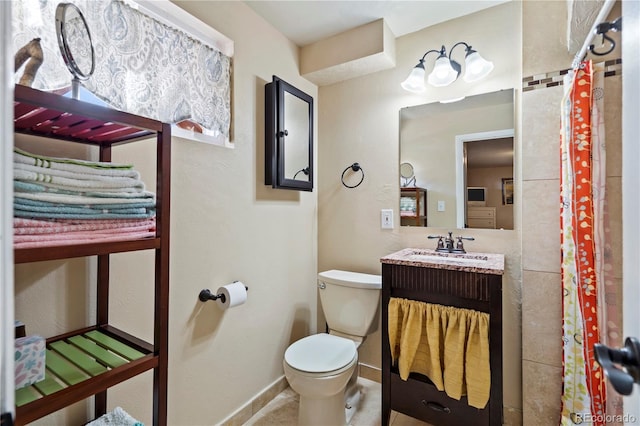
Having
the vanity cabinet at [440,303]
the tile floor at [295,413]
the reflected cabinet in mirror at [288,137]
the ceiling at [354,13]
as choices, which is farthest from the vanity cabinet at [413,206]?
the tile floor at [295,413]

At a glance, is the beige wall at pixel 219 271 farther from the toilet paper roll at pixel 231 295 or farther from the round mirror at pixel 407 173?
the round mirror at pixel 407 173

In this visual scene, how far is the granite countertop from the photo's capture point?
4.49 feet

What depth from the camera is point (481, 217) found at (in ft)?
5.88

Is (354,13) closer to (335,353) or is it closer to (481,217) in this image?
(481,217)

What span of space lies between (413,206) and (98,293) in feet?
5.67

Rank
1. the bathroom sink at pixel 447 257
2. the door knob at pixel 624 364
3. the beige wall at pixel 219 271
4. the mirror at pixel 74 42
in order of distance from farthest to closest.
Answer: the bathroom sink at pixel 447 257
the beige wall at pixel 219 271
the mirror at pixel 74 42
the door knob at pixel 624 364

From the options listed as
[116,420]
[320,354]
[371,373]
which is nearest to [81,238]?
[116,420]

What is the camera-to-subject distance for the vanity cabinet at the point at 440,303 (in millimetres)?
1344

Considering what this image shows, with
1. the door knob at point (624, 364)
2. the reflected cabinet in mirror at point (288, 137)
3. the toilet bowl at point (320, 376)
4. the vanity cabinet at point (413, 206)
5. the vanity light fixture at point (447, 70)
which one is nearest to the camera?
the door knob at point (624, 364)

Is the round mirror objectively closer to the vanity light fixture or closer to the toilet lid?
the vanity light fixture

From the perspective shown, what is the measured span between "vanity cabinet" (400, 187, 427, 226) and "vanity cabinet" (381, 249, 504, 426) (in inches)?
15.4

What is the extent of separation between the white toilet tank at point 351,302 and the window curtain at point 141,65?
3.72 ft

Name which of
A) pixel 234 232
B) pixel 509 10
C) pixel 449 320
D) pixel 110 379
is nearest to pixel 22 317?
pixel 110 379

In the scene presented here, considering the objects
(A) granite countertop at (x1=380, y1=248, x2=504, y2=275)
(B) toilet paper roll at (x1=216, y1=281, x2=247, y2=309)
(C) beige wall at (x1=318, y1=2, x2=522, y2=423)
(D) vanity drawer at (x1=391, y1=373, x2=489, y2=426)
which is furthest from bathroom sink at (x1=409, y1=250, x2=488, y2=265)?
(B) toilet paper roll at (x1=216, y1=281, x2=247, y2=309)
